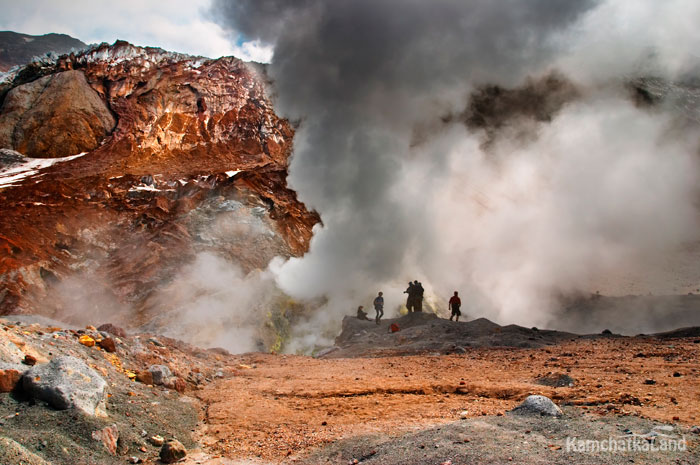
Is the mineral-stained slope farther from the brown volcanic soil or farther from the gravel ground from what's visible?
the gravel ground

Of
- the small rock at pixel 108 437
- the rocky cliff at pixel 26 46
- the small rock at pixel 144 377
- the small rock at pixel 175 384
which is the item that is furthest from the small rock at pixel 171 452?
the rocky cliff at pixel 26 46

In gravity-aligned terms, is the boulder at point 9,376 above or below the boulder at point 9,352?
below

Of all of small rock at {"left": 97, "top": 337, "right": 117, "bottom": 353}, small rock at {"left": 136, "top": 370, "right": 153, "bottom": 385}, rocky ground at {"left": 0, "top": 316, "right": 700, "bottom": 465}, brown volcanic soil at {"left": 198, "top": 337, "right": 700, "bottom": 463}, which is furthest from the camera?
small rock at {"left": 97, "top": 337, "right": 117, "bottom": 353}

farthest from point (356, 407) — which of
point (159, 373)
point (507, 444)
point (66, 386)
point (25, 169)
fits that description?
point (25, 169)

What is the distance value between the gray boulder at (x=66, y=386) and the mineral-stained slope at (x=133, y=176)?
470 inches

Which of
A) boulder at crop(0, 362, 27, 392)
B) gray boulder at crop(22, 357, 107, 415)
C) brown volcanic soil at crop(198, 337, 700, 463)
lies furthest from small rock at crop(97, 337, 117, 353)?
boulder at crop(0, 362, 27, 392)

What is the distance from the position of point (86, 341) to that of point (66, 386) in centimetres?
241

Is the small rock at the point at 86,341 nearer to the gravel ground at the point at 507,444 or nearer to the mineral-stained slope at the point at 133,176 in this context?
the gravel ground at the point at 507,444

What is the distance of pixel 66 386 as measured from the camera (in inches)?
164

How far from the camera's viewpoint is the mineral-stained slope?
17.4 m

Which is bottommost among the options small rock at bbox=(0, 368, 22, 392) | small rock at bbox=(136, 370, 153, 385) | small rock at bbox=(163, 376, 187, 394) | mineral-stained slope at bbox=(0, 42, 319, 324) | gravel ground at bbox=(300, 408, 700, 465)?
gravel ground at bbox=(300, 408, 700, 465)

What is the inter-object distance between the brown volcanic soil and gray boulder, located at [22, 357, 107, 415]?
1217 millimetres

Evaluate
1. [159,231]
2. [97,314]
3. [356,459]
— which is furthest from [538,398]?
[159,231]

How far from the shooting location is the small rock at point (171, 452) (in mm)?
4074
